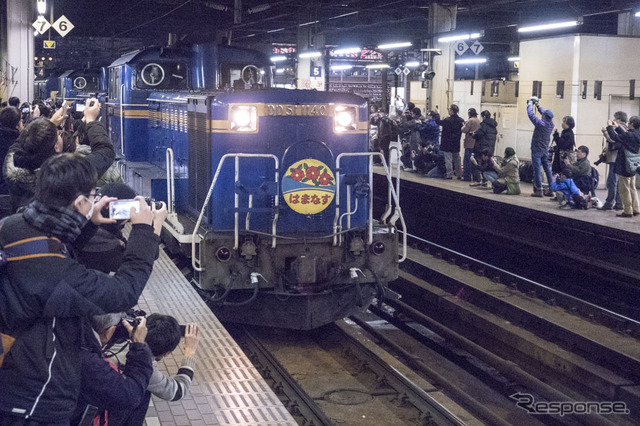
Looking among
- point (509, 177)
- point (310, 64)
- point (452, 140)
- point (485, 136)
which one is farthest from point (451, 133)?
point (310, 64)

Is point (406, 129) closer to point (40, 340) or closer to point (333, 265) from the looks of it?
point (333, 265)

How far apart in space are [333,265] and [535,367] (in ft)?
9.75

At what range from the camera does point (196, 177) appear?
9141mm

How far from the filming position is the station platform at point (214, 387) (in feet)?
16.4

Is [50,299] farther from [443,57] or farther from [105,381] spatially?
[443,57]

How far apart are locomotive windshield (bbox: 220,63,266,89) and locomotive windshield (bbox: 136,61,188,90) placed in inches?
33.3

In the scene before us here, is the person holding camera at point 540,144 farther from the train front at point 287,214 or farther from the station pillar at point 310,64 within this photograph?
the station pillar at point 310,64

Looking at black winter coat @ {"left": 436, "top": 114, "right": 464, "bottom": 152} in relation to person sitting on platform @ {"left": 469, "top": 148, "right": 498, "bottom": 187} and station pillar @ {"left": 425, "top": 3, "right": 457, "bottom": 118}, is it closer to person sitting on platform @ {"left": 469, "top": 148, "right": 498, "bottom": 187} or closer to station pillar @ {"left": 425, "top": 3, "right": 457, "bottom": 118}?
person sitting on platform @ {"left": 469, "top": 148, "right": 498, "bottom": 187}

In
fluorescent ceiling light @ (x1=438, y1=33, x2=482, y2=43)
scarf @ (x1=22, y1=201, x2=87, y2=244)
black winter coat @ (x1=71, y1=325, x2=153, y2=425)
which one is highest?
fluorescent ceiling light @ (x1=438, y1=33, x2=482, y2=43)

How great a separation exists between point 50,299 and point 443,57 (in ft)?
67.9

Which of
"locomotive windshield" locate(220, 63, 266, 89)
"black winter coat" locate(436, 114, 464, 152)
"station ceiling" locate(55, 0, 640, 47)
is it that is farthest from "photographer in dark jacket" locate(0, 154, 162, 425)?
"station ceiling" locate(55, 0, 640, 47)

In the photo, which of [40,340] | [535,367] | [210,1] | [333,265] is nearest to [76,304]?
[40,340]

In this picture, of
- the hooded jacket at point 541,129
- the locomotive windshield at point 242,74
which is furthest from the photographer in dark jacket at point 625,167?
the locomotive windshield at point 242,74

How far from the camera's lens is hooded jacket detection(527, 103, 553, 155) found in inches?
587
